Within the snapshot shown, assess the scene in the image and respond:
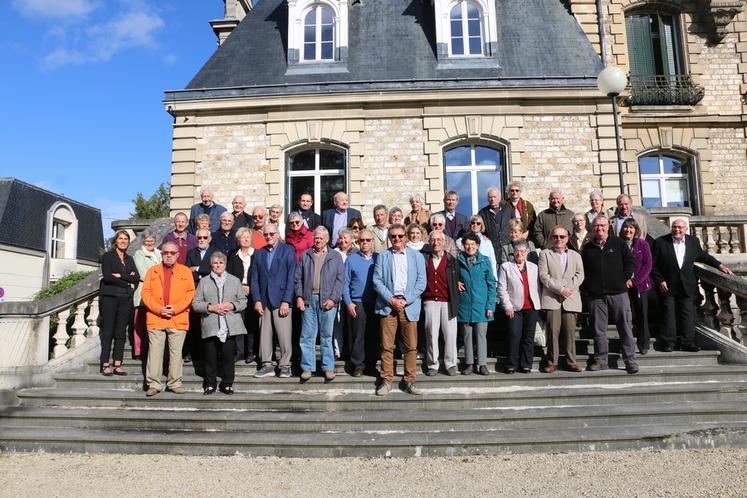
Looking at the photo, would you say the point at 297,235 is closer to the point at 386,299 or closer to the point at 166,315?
the point at 386,299

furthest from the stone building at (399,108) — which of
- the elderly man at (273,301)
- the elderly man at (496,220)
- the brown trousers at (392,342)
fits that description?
the brown trousers at (392,342)

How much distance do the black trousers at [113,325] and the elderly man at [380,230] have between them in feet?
9.64

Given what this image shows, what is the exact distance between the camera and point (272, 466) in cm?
413

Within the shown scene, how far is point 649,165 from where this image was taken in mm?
13000

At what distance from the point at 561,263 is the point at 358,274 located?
223cm

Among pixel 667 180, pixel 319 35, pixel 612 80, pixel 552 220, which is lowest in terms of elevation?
pixel 552 220

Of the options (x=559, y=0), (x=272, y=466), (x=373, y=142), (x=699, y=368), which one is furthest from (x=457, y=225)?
(x=559, y=0)

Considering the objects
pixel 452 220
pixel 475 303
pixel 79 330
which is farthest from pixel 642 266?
pixel 79 330

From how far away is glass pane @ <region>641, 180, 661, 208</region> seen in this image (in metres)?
12.8

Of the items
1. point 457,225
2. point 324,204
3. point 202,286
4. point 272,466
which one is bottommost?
point 272,466

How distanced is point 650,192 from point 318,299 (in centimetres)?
1080

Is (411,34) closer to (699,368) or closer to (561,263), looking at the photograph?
(561,263)

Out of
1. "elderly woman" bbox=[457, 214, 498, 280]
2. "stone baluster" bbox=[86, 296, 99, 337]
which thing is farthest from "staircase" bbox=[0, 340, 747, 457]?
"elderly woman" bbox=[457, 214, 498, 280]

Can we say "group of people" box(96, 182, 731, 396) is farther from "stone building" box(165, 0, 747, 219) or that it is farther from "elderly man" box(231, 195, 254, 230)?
"stone building" box(165, 0, 747, 219)
